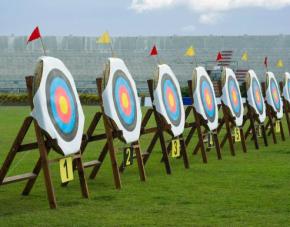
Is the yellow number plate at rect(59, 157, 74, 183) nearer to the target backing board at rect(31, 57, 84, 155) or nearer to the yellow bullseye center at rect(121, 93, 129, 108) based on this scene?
the target backing board at rect(31, 57, 84, 155)

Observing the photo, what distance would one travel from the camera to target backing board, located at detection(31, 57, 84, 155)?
620 cm

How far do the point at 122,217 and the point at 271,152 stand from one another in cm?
642

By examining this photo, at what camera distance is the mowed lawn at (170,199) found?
551 cm

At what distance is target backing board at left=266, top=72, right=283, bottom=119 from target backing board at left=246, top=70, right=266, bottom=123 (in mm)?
496

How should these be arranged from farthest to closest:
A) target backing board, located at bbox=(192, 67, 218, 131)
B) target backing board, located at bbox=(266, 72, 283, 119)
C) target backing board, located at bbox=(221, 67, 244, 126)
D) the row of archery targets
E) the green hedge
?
the green hedge < target backing board, located at bbox=(266, 72, 283, 119) < target backing board, located at bbox=(221, 67, 244, 126) < target backing board, located at bbox=(192, 67, 218, 131) < the row of archery targets

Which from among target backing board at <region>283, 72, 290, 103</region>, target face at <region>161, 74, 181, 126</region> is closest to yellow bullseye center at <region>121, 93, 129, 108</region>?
target face at <region>161, 74, 181, 126</region>

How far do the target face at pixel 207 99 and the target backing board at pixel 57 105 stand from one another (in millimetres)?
3913

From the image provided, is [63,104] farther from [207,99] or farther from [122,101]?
[207,99]

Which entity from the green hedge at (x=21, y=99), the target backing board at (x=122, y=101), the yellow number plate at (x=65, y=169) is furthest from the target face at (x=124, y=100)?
the green hedge at (x=21, y=99)

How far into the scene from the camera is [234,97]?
12.3 metres

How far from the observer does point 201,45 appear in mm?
51594

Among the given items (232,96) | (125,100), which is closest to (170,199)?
(125,100)

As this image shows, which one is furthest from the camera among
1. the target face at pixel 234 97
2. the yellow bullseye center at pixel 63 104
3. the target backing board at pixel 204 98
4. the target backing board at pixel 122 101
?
the target face at pixel 234 97

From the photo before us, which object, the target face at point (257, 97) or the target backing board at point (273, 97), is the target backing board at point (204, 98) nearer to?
the target face at point (257, 97)
